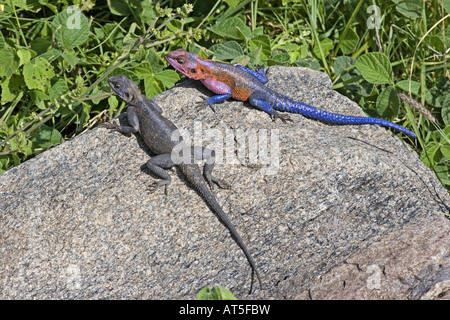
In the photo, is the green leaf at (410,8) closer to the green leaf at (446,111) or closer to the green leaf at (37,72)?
the green leaf at (446,111)

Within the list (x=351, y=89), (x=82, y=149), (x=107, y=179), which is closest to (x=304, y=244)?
(x=107, y=179)

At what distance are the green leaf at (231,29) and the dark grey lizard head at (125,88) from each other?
3.45ft

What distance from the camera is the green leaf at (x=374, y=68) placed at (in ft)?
14.6

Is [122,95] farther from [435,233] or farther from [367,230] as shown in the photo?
[435,233]

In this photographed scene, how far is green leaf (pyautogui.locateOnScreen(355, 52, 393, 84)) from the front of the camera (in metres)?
4.44

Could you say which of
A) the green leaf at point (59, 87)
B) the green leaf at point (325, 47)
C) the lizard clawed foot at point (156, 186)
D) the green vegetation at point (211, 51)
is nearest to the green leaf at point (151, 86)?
the green vegetation at point (211, 51)

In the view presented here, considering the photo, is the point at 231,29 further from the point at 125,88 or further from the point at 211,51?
the point at 125,88

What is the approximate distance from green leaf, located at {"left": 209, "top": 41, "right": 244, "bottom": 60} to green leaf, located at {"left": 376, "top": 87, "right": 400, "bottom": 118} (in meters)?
1.24

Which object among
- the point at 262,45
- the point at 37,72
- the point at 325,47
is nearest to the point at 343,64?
the point at 325,47

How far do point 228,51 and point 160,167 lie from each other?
1.56m

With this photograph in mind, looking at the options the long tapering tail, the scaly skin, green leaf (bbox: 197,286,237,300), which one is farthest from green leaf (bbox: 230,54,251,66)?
green leaf (bbox: 197,286,237,300)

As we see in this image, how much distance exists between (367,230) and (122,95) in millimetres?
2009

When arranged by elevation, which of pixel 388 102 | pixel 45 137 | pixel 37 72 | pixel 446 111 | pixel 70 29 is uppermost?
pixel 70 29

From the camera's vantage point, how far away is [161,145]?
3.74 m
